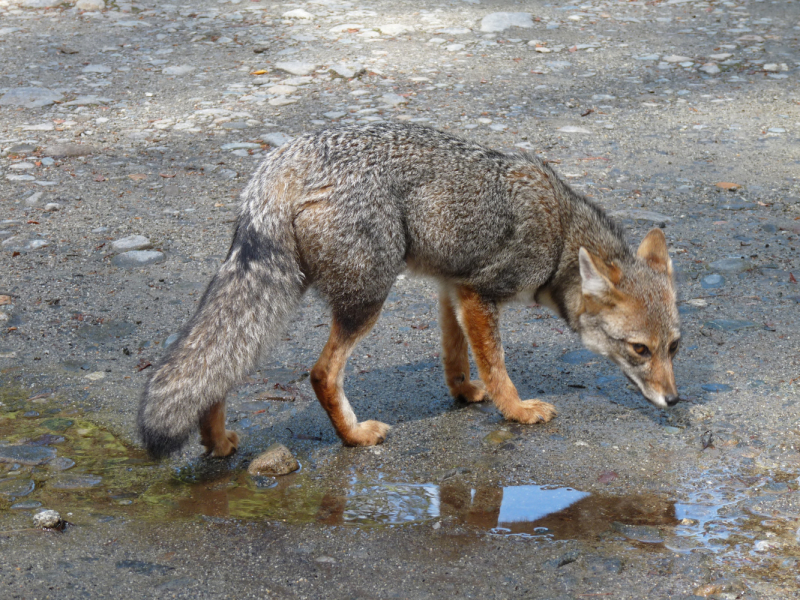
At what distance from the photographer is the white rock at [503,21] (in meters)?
11.9

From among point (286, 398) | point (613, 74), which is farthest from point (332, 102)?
point (286, 398)

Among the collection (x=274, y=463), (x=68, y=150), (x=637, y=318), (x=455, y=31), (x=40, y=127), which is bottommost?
(x=274, y=463)

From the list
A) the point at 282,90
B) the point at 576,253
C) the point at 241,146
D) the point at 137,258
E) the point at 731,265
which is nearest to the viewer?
the point at 576,253

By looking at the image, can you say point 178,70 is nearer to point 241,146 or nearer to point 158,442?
point 241,146

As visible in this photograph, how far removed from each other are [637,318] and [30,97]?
25.5 feet

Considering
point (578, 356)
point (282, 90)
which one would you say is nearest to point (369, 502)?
point (578, 356)

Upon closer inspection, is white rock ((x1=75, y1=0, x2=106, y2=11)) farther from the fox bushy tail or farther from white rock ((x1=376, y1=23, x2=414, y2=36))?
the fox bushy tail

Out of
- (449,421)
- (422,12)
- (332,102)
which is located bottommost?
(449,421)

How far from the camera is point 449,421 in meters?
4.91

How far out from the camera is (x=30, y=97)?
31.4 ft

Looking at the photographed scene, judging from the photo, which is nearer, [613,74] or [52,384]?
[52,384]

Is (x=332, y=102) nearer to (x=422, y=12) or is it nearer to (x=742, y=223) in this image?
(x=422, y=12)

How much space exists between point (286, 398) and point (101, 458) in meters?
1.15

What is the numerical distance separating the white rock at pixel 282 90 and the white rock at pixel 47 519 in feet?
22.8
